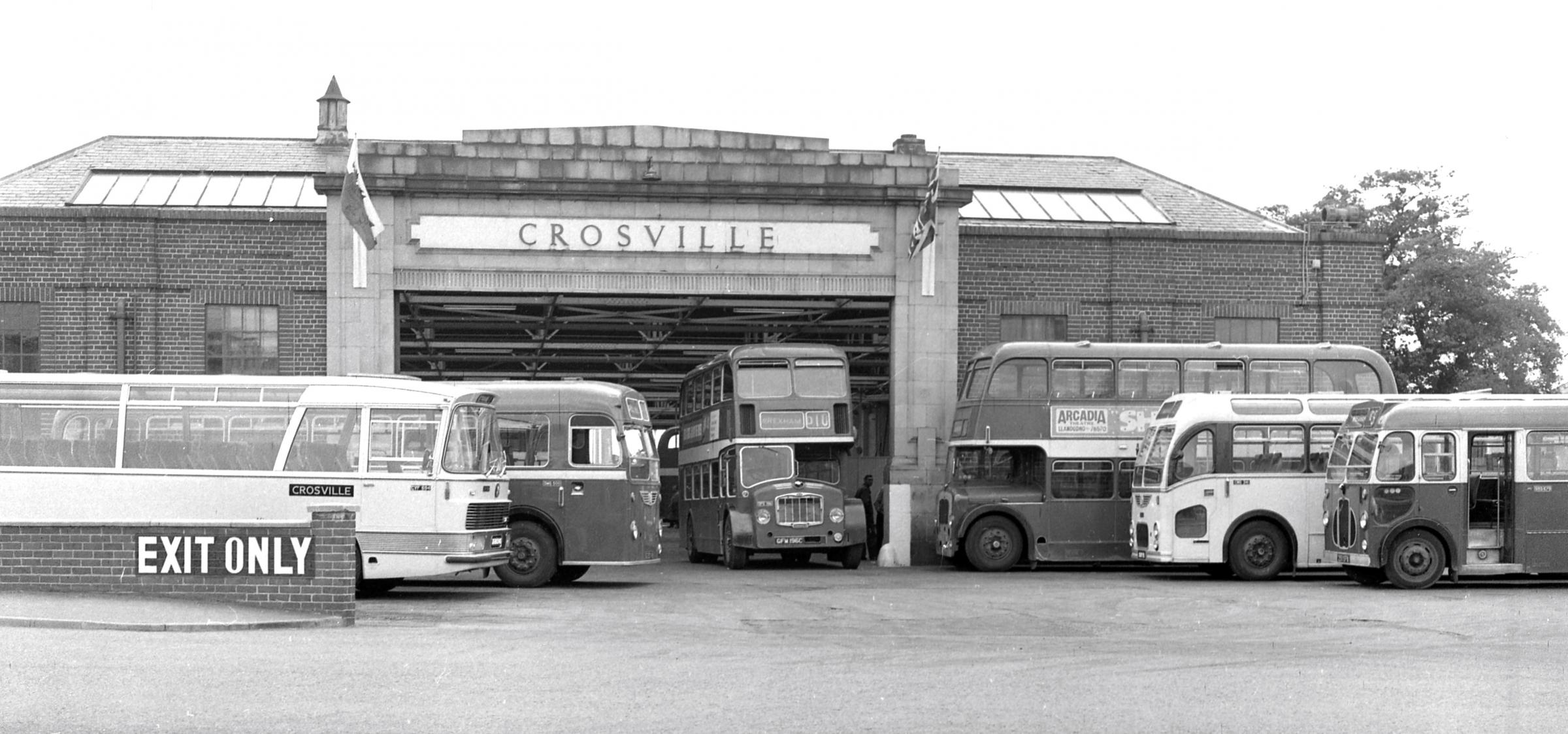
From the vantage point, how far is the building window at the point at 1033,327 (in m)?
31.5

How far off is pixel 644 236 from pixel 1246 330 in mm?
11902

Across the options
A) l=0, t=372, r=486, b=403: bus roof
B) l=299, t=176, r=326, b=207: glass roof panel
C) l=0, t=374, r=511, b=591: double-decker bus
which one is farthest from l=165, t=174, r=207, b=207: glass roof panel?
l=0, t=374, r=511, b=591: double-decker bus

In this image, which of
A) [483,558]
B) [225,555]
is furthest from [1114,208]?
[225,555]

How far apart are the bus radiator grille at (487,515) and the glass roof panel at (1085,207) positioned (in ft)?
61.7

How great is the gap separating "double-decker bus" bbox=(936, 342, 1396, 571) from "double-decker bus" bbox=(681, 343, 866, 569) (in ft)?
6.19

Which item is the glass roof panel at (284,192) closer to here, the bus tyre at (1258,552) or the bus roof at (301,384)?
the bus roof at (301,384)

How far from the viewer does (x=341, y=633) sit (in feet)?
48.3

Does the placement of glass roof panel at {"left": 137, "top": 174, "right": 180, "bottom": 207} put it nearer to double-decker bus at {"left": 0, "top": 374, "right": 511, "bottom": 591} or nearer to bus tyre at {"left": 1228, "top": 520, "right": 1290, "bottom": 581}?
double-decker bus at {"left": 0, "top": 374, "right": 511, "bottom": 591}

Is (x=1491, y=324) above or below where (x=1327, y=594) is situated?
above

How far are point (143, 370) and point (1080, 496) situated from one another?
15760mm

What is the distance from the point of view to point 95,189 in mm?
35906

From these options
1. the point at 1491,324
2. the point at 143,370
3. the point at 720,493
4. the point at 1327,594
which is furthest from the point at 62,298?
the point at 1491,324

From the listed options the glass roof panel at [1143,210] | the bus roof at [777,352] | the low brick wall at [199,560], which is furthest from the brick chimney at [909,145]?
the low brick wall at [199,560]

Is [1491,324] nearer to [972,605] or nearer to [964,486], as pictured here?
[964,486]
